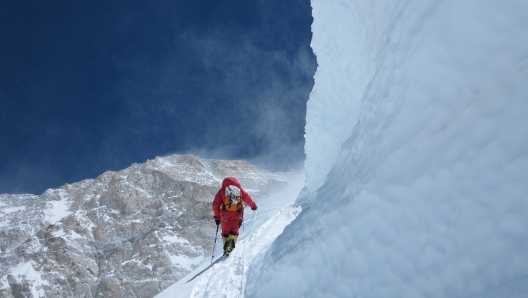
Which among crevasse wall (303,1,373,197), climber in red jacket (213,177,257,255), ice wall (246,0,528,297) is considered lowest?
ice wall (246,0,528,297)

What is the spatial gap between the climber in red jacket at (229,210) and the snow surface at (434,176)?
13.4ft

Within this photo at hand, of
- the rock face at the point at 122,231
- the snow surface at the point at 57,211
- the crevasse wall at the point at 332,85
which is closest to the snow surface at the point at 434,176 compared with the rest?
the crevasse wall at the point at 332,85

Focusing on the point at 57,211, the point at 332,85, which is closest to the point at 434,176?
the point at 332,85

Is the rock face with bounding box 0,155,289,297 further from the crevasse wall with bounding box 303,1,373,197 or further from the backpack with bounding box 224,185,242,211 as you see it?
the crevasse wall with bounding box 303,1,373,197

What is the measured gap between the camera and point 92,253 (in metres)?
84.5

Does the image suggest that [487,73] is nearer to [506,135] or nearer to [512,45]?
[512,45]

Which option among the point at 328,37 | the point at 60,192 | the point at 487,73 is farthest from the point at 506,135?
the point at 60,192

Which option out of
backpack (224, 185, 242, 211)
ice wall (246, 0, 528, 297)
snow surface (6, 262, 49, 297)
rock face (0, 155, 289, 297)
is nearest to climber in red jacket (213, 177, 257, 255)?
backpack (224, 185, 242, 211)

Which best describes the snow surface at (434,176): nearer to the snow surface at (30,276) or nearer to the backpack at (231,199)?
the backpack at (231,199)

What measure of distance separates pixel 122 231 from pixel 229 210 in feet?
288

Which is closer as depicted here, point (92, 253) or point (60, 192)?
point (92, 253)

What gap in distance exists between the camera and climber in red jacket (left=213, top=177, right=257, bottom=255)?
8.15 m

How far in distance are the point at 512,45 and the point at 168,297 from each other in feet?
20.3

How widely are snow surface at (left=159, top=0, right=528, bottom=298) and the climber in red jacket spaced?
13.4 ft
